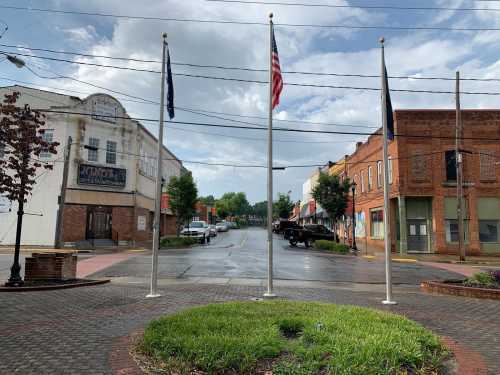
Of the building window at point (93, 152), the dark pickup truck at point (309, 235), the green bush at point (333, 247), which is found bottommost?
the green bush at point (333, 247)

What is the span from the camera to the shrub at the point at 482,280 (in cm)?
1182

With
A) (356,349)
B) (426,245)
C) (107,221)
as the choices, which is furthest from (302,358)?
(107,221)

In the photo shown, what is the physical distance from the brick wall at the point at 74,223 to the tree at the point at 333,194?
60.7 feet

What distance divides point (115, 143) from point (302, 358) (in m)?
30.5

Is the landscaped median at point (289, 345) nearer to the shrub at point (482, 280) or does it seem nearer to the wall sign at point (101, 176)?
the shrub at point (482, 280)

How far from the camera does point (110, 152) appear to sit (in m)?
32.2

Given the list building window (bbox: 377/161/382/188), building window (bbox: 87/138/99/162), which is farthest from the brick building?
building window (bbox: 87/138/99/162)

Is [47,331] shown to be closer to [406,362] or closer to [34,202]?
[406,362]

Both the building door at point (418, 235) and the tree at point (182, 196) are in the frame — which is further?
the tree at point (182, 196)

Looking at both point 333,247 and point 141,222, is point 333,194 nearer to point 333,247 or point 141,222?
point 333,247

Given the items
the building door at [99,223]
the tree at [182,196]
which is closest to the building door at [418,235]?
the tree at [182,196]

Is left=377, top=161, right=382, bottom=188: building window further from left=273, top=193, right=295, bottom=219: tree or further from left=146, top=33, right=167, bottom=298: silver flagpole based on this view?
left=273, top=193, right=295, bottom=219: tree

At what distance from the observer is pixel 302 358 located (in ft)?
16.1

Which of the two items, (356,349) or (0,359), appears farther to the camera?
(0,359)
